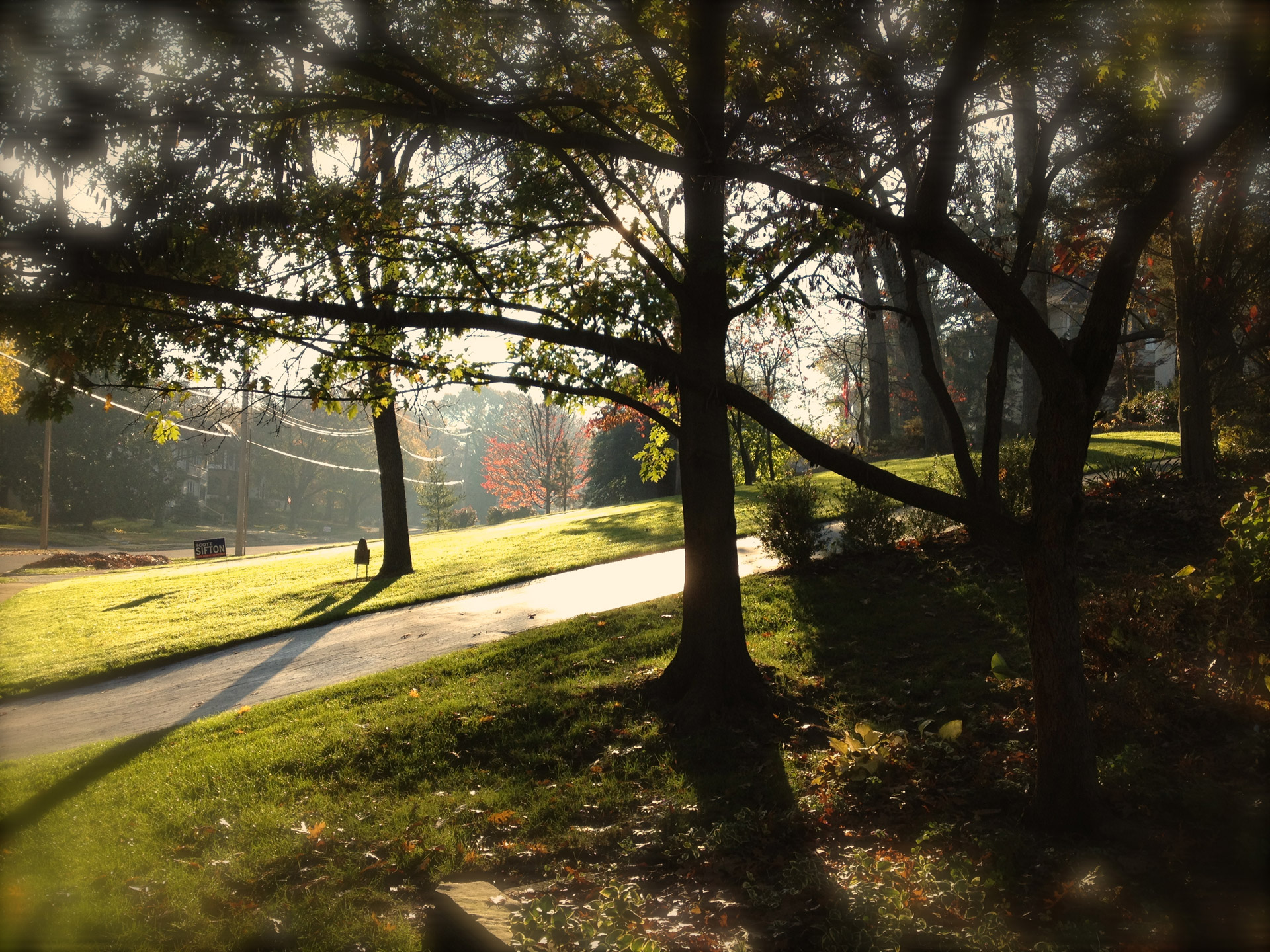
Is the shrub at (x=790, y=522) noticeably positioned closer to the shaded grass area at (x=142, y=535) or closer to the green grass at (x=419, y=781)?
the green grass at (x=419, y=781)

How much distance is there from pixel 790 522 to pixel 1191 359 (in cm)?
565

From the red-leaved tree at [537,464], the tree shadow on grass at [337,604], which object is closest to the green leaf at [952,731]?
the tree shadow on grass at [337,604]

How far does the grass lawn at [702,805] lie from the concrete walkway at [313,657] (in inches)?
31.8

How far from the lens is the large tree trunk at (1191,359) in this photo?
34.1 ft

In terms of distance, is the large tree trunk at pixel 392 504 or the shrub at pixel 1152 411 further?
the shrub at pixel 1152 411

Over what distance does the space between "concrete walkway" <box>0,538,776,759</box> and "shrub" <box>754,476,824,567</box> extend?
2.36ft

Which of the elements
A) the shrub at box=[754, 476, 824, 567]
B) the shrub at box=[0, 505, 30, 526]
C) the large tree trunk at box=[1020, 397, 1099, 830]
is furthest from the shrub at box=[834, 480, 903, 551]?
the shrub at box=[0, 505, 30, 526]

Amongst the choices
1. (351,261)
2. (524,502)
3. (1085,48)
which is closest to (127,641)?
(351,261)

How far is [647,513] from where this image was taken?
2000 centimetres

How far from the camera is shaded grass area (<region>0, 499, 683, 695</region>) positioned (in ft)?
37.8

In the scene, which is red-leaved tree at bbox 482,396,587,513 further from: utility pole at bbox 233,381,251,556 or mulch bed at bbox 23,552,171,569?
mulch bed at bbox 23,552,171,569

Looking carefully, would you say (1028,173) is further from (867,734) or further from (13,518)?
(13,518)

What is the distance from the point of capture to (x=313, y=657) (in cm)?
1002

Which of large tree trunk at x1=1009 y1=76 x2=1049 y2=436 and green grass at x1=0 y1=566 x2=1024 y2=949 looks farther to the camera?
large tree trunk at x1=1009 y1=76 x2=1049 y2=436
